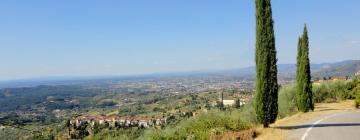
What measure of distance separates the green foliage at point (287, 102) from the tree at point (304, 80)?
56.5 inches

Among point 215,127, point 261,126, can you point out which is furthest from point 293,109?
point 215,127

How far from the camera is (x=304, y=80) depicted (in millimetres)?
25516

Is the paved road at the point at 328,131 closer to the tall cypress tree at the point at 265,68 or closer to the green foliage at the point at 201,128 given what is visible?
the tall cypress tree at the point at 265,68

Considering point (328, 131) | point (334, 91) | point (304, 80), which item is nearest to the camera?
point (328, 131)

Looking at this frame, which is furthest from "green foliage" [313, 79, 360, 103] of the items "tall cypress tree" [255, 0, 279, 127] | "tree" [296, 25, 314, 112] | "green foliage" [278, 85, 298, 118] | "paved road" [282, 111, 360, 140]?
"tall cypress tree" [255, 0, 279, 127]

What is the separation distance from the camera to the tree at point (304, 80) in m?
25.2

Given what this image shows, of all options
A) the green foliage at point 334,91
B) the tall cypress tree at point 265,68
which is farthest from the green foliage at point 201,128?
the green foliage at point 334,91

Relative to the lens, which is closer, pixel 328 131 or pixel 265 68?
pixel 328 131

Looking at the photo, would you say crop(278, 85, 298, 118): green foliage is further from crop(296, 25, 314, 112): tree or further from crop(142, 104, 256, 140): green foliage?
crop(142, 104, 256, 140): green foliage

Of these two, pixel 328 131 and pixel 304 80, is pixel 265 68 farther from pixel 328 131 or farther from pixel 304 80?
pixel 304 80

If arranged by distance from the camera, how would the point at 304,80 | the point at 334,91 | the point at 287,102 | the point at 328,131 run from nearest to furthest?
the point at 328,131 → the point at 304,80 → the point at 287,102 → the point at 334,91

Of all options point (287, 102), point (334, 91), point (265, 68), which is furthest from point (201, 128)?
point (334, 91)

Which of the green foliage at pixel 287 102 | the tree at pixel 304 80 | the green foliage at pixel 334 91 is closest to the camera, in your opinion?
the tree at pixel 304 80

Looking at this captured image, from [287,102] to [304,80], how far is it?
3250 mm
